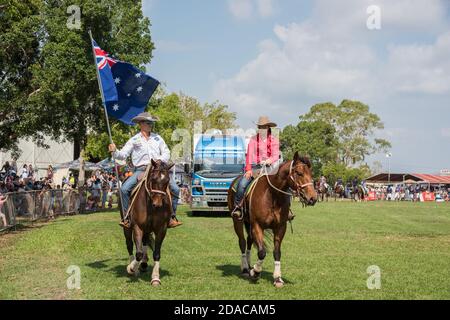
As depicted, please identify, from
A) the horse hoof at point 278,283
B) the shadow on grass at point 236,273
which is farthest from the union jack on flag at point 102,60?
the horse hoof at point 278,283

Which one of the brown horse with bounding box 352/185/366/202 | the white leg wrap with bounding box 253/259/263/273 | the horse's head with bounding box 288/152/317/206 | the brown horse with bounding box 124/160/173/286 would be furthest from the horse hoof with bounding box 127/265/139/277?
the brown horse with bounding box 352/185/366/202

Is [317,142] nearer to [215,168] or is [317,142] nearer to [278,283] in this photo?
[215,168]

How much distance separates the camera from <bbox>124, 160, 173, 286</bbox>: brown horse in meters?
9.35

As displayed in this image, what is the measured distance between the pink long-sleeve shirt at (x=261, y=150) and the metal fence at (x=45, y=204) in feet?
36.2

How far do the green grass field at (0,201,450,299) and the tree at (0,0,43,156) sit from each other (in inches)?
288

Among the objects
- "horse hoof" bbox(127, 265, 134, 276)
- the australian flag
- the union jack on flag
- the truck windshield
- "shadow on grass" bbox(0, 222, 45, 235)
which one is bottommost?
"shadow on grass" bbox(0, 222, 45, 235)

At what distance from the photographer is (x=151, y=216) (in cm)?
986

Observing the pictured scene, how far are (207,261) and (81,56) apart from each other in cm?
1782

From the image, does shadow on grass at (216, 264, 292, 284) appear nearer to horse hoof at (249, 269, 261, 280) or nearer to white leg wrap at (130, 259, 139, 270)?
horse hoof at (249, 269, 261, 280)

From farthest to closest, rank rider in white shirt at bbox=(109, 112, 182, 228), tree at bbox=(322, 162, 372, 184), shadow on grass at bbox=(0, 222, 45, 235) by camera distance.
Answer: tree at bbox=(322, 162, 372, 184) < shadow on grass at bbox=(0, 222, 45, 235) < rider in white shirt at bbox=(109, 112, 182, 228)

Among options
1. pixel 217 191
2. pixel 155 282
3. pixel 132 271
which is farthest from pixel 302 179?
pixel 217 191

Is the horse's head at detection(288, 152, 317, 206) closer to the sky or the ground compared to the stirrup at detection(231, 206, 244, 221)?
closer to the sky

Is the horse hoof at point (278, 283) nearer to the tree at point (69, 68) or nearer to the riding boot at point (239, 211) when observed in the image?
the riding boot at point (239, 211)
